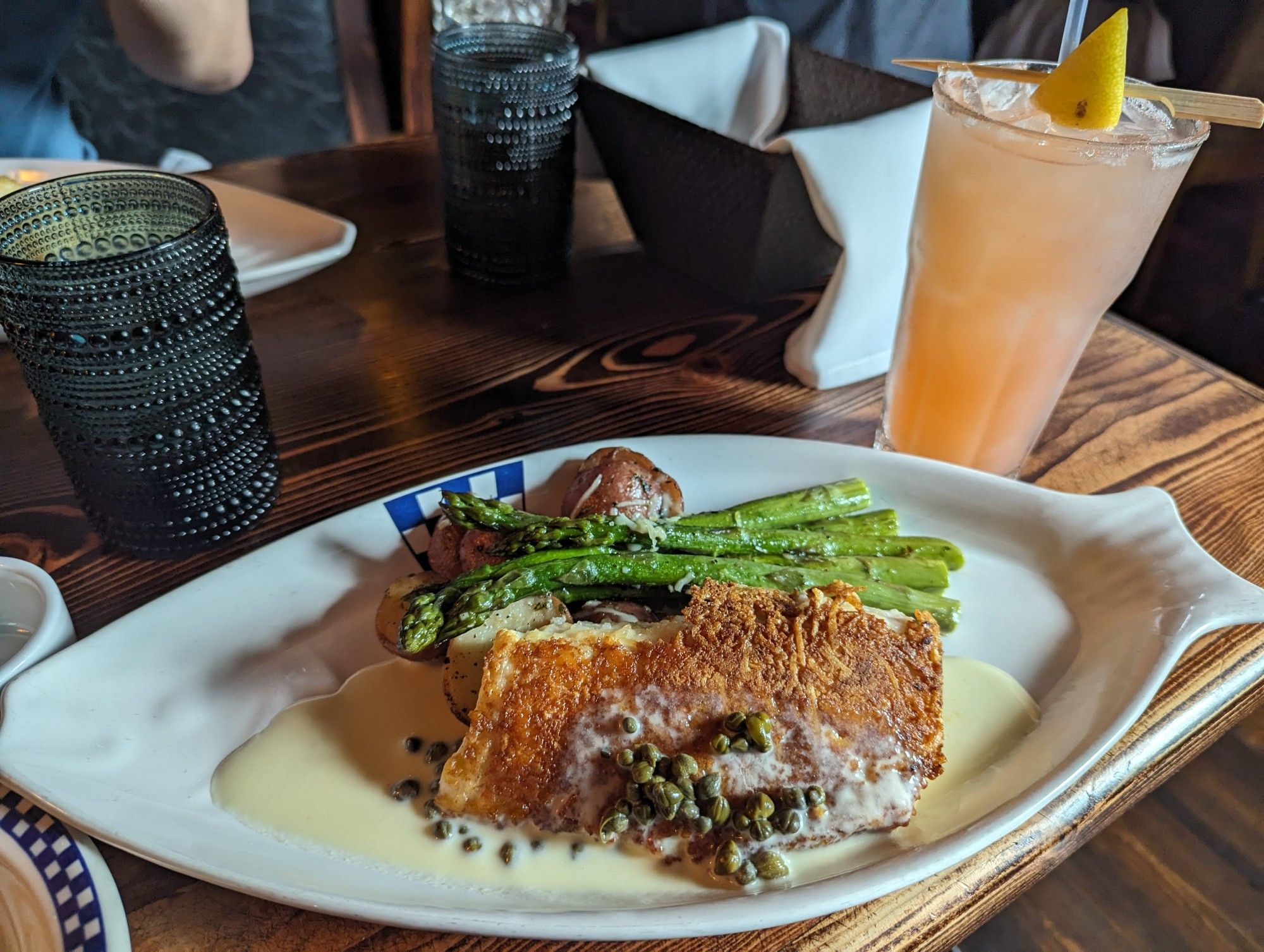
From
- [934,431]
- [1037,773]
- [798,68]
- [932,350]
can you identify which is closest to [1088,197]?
[932,350]

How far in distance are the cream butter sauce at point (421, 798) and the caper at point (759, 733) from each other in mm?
136

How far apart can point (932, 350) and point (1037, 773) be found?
95cm

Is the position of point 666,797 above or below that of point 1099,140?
below

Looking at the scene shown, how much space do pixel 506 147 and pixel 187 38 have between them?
1.65 m

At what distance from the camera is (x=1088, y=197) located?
4.82 feet

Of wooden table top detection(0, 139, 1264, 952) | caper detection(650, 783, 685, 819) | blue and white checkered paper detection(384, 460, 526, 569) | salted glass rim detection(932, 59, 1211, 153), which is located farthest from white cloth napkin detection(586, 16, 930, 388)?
caper detection(650, 783, 685, 819)

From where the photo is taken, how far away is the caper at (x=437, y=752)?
1.27m

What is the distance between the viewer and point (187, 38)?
296 centimetres

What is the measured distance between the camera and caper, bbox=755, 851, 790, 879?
1.11 meters

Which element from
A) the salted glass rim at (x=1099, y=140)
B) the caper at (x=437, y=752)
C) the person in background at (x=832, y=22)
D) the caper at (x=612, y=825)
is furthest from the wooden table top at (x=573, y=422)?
the person in background at (x=832, y=22)

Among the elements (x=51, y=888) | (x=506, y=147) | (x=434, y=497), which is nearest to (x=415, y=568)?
(x=434, y=497)

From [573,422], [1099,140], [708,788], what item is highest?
[1099,140]

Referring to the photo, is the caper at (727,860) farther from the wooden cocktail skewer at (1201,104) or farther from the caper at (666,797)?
the wooden cocktail skewer at (1201,104)

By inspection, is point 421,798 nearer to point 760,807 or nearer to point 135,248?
point 760,807
